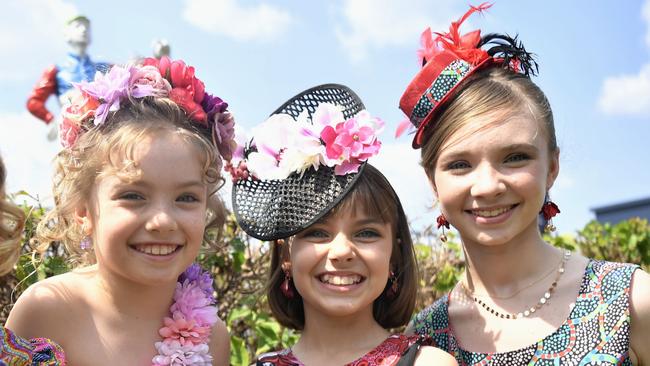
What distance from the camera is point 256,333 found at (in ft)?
14.0

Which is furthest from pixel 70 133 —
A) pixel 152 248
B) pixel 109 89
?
pixel 152 248

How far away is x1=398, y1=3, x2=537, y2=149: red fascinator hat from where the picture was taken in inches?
118

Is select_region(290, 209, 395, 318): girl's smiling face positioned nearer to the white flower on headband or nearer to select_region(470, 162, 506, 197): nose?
the white flower on headband

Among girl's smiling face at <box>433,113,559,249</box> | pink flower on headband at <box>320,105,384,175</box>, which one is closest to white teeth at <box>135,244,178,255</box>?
pink flower on headband at <box>320,105,384,175</box>

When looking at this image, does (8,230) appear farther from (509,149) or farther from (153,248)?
(509,149)

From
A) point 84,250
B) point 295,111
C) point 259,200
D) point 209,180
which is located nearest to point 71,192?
point 84,250

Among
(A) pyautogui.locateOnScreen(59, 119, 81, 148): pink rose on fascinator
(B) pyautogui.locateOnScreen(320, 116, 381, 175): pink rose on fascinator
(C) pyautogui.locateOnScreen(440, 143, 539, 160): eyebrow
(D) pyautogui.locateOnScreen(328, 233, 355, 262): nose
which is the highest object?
(A) pyautogui.locateOnScreen(59, 119, 81, 148): pink rose on fascinator

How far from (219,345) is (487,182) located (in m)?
1.27

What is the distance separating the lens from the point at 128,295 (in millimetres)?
2893

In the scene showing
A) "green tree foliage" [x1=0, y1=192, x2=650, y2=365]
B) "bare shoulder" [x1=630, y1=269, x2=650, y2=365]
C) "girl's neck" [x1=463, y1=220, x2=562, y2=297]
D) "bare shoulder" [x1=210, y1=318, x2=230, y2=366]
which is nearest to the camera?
"bare shoulder" [x1=630, y1=269, x2=650, y2=365]

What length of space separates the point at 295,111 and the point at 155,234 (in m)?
0.79

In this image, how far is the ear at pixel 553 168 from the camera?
9.81 ft

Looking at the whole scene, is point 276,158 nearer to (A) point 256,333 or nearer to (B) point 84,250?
(B) point 84,250

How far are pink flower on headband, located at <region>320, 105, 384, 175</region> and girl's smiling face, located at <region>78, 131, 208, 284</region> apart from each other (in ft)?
1.64
